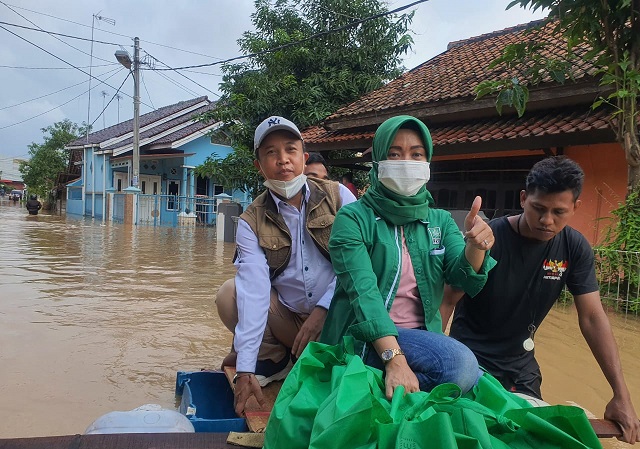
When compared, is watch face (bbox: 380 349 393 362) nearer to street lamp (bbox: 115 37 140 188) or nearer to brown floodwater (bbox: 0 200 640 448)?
brown floodwater (bbox: 0 200 640 448)

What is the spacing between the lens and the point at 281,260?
7.99 feet

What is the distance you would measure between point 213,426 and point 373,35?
11.2 metres

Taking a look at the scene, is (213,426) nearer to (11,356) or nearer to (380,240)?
(380,240)

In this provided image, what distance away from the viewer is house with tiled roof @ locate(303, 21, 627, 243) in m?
7.37

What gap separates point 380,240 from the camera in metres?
1.78

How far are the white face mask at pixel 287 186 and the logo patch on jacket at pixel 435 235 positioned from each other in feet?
2.68

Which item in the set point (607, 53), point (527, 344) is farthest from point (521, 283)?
point (607, 53)

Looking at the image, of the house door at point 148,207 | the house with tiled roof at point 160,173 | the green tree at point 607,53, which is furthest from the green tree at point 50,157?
the green tree at point 607,53

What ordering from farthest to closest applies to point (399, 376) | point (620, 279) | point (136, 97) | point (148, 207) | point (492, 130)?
point (148, 207)
point (136, 97)
point (492, 130)
point (620, 279)
point (399, 376)

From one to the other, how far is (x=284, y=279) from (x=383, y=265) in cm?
85

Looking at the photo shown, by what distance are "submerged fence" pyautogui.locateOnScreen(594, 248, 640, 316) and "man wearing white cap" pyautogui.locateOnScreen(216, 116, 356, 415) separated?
4857mm

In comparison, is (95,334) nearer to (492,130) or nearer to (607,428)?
(607,428)

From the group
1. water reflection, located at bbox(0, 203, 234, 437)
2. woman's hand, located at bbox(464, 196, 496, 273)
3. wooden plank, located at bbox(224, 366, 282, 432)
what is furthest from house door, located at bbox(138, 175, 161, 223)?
woman's hand, located at bbox(464, 196, 496, 273)

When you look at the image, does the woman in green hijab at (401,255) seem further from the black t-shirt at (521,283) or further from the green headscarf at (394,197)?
the black t-shirt at (521,283)
